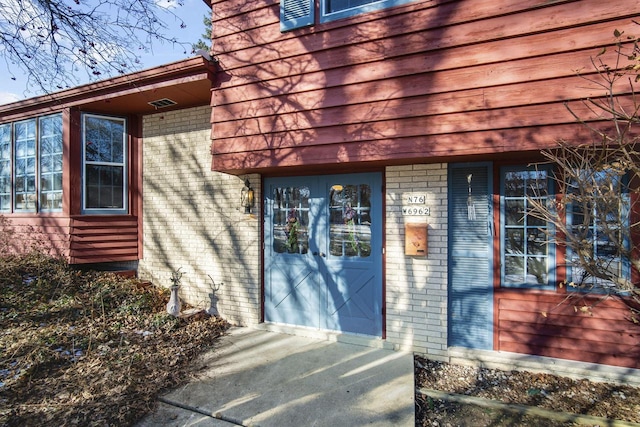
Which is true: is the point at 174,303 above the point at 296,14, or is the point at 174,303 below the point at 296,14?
below

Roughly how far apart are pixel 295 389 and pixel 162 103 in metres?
5.08

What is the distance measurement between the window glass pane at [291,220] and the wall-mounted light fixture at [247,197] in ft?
1.18

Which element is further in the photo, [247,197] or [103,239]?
[103,239]

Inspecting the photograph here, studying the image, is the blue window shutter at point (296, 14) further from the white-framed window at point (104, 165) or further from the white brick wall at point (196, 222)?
the white-framed window at point (104, 165)

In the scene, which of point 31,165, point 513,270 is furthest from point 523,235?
point 31,165

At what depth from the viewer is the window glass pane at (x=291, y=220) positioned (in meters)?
4.81

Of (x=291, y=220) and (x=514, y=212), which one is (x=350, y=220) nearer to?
(x=291, y=220)

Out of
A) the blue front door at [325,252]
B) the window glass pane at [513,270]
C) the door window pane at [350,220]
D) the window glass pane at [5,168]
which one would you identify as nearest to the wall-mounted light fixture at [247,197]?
the blue front door at [325,252]

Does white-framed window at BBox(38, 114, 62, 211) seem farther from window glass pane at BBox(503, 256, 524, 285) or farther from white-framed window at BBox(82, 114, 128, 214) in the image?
window glass pane at BBox(503, 256, 524, 285)

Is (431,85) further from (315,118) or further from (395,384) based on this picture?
(395,384)

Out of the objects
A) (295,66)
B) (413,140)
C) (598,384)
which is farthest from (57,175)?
(598,384)

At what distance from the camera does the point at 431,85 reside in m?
3.45

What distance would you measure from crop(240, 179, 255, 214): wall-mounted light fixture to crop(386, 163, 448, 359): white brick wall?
2109 mm

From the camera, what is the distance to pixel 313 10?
156 inches
